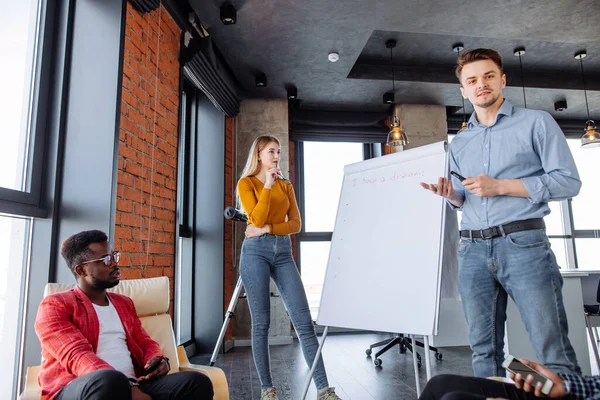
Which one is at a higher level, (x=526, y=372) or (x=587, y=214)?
(x=587, y=214)

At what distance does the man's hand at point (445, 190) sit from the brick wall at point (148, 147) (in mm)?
1643

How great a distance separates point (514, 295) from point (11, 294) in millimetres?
2230

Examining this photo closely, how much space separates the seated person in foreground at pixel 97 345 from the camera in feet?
4.57

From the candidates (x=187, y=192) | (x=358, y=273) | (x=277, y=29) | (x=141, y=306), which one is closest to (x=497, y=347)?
(x=358, y=273)

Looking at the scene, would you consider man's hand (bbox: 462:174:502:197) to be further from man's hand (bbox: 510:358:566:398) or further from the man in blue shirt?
man's hand (bbox: 510:358:566:398)

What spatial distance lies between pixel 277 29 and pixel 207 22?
23.3 inches

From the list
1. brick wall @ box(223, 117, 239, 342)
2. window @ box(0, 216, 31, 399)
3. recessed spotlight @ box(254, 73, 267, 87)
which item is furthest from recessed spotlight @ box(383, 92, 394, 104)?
window @ box(0, 216, 31, 399)

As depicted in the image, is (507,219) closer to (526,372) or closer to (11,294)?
(526,372)

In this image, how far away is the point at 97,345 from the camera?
63.4 inches

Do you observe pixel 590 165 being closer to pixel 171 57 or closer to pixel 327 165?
pixel 327 165

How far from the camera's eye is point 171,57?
3074 millimetres

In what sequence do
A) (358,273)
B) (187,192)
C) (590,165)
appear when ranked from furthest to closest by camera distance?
1. (590,165)
2. (187,192)
3. (358,273)

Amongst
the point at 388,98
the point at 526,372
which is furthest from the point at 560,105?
the point at 526,372

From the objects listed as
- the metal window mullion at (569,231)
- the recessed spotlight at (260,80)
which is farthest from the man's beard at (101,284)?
the metal window mullion at (569,231)
